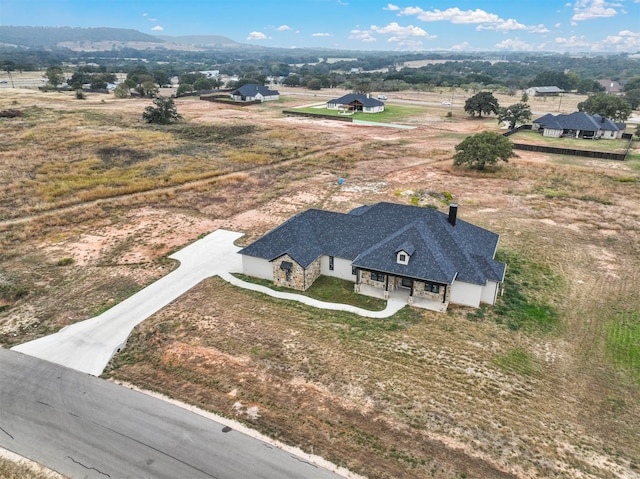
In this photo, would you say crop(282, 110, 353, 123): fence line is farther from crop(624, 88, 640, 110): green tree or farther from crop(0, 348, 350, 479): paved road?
crop(0, 348, 350, 479): paved road

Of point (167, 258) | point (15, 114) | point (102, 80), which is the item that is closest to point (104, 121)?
point (15, 114)

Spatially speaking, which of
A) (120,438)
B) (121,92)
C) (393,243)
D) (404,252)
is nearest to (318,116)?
(121,92)

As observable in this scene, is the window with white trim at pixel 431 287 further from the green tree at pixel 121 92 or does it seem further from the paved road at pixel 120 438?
the green tree at pixel 121 92

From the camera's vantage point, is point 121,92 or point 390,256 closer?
point 390,256

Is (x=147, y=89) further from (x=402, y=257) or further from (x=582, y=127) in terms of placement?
(x=402, y=257)

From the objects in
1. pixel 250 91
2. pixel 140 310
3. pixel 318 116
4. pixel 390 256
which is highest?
pixel 250 91

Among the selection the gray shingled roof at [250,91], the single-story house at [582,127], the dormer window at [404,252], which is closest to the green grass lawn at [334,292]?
the dormer window at [404,252]
